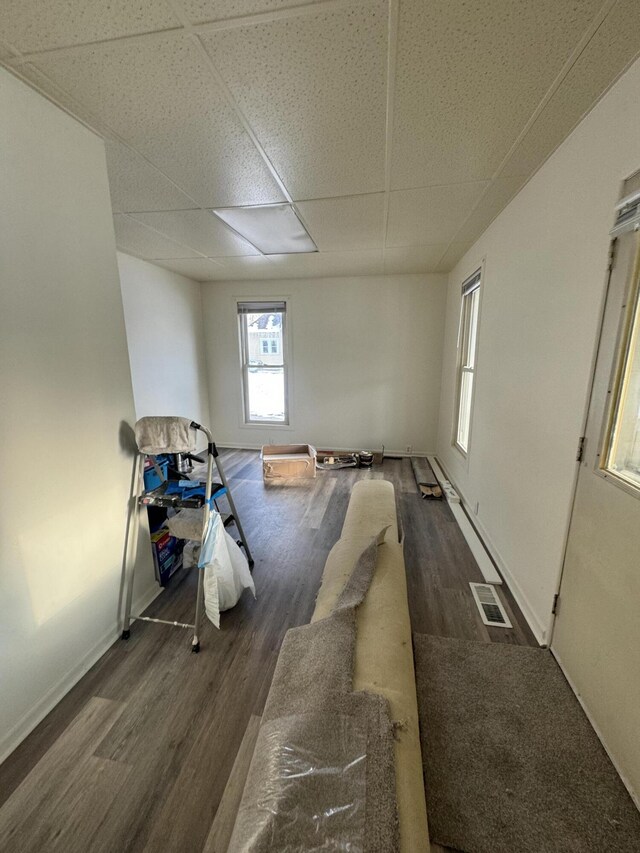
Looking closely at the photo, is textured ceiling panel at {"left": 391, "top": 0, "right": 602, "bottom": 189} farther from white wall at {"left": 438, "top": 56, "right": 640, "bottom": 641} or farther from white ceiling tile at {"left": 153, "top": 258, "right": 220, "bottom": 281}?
white ceiling tile at {"left": 153, "top": 258, "right": 220, "bottom": 281}

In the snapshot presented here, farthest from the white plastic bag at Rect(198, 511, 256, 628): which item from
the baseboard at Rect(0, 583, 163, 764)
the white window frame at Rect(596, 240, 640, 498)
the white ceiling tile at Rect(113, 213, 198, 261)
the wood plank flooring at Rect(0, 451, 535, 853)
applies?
the white ceiling tile at Rect(113, 213, 198, 261)

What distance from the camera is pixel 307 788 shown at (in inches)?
28.4

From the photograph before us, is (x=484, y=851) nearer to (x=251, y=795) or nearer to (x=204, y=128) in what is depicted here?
(x=251, y=795)

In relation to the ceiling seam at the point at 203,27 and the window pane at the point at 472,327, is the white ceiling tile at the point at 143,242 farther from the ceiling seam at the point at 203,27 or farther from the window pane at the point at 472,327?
the window pane at the point at 472,327

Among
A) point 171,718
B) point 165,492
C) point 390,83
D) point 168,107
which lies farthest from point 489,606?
point 168,107

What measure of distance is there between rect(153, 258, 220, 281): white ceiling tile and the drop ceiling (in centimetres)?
149

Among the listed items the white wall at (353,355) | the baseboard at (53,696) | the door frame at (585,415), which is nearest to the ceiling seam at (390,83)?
the door frame at (585,415)

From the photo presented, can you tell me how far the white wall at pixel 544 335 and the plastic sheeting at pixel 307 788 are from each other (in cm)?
133

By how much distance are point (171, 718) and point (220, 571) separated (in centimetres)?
60

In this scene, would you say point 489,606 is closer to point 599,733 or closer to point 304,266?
point 599,733

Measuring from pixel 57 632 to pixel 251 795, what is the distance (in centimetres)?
120

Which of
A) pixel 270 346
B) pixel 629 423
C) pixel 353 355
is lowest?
pixel 629 423

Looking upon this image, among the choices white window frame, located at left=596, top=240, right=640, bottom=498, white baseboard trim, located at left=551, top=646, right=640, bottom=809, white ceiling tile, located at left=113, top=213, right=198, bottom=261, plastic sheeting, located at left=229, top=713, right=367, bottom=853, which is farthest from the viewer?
white ceiling tile, located at left=113, top=213, right=198, bottom=261

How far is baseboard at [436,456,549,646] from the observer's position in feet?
5.48
